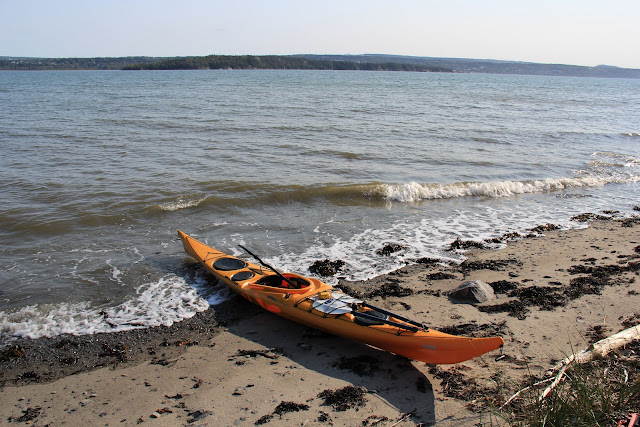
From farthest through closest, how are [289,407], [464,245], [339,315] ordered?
1. [464,245]
2. [339,315]
3. [289,407]

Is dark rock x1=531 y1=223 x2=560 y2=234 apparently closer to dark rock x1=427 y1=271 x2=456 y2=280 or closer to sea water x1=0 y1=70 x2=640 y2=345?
sea water x1=0 y1=70 x2=640 y2=345

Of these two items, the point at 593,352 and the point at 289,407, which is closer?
the point at 593,352

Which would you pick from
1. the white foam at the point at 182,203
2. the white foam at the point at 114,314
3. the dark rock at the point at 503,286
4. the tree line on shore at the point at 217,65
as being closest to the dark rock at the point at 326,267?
the white foam at the point at 114,314

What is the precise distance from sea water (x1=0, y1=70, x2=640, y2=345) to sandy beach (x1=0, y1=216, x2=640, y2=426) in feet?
2.10

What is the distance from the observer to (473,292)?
6371mm

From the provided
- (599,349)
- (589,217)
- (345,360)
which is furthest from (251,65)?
(599,349)

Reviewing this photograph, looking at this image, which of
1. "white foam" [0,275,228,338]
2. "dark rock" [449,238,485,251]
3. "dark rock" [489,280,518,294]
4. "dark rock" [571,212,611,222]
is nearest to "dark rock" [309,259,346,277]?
"white foam" [0,275,228,338]

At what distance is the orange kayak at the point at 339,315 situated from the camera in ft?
15.5

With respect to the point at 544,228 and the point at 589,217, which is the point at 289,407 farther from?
the point at 589,217

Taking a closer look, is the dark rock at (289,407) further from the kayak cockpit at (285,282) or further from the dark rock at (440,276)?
the dark rock at (440,276)

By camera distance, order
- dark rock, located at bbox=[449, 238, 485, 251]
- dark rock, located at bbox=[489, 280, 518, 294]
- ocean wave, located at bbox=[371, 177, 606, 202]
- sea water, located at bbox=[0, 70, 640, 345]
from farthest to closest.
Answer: ocean wave, located at bbox=[371, 177, 606, 202] → dark rock, located at bbox=[449, 238, 485, 251] → sea water, located at bbox=[0, 70, 640, 345] → dark rock, located at bbox=[489, 280, 518, 294]

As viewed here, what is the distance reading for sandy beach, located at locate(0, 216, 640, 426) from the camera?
14.1 ft

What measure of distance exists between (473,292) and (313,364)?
8.58 ft

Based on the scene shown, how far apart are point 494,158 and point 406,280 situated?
35.3ft
